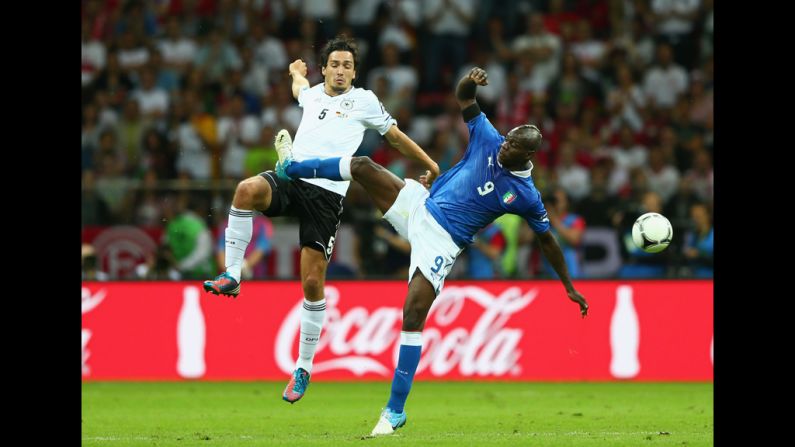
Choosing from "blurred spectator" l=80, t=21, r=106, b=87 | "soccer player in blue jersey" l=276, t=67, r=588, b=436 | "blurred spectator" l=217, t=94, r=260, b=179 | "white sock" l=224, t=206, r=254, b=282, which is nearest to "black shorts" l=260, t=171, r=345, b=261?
"white sock" l=224, t=206, r=254, b=282

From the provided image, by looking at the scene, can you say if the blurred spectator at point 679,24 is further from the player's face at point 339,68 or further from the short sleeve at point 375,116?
the player's face at point 339,68

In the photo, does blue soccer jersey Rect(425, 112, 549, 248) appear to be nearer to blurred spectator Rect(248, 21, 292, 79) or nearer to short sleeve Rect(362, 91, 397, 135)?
short sleeve Rect(362, 91, 397, 135)

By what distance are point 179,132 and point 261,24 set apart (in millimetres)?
2888

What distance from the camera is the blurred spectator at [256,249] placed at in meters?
16.1

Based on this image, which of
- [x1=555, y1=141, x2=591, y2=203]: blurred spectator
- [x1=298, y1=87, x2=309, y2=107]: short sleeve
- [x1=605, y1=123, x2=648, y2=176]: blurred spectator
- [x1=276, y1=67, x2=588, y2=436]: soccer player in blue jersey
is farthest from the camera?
[x1=605, y1=123, x2=648, y2=176]: blurred spectator

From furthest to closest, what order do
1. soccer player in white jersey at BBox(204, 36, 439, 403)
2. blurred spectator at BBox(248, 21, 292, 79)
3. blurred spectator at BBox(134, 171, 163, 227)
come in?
blurred spectator at BBox(248, 21, 292, 79) < blurred spectator at BBox(134, 171, 163, 227) < soccer player in white jersey at BBox(204, 36, 439, 403)

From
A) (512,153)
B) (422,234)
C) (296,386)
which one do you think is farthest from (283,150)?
(296,386)

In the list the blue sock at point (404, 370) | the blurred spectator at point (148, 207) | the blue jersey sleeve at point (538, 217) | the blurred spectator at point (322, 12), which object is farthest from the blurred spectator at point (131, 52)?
the blue sock at point (404, 370)

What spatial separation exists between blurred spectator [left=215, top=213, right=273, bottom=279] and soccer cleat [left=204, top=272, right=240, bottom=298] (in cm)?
608

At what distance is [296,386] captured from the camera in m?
10.5

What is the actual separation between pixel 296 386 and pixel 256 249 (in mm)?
5869

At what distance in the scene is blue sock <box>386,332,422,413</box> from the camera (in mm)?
9438

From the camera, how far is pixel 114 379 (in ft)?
50.2

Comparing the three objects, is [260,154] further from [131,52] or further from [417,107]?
[131,52]
